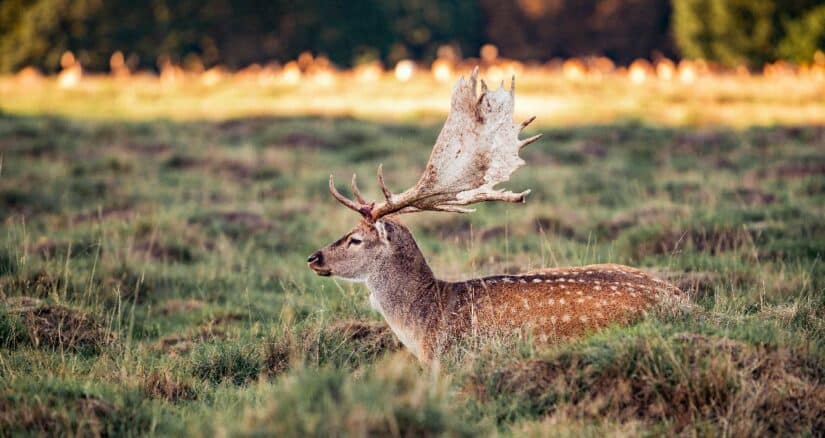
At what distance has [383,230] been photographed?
22.9ft

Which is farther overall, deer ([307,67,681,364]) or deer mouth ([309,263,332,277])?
deer mouth ([309,263,332,277])

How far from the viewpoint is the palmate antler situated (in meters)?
7.07

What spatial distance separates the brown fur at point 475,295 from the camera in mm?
6316

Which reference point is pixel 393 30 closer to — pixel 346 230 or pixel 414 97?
pixel 414 97

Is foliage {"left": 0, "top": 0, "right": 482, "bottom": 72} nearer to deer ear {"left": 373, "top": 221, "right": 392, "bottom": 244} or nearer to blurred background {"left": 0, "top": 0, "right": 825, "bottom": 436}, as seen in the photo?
blurred background {"left": 0, "top": 0, "right": 825, "bottom": 436}

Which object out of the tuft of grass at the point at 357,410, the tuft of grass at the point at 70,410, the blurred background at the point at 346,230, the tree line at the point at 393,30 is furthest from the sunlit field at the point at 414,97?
the tuft of grass at the point at 357,410

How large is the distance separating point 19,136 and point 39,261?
899 centimetres

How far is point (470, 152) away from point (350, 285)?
2.26 metres

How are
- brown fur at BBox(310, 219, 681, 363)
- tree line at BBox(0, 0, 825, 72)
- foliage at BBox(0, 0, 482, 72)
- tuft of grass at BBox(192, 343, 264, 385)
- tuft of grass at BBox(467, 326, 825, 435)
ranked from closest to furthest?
tuft of grass at BBox(467, 326, 825, 435), brown fur at BBox(310, 219, 681, 363), tuft of grass at BBox(192, 343, 264, 385), tree line at BBox(0, 0, 825, 72), foliage at BBox(0, 0, 482, 72)

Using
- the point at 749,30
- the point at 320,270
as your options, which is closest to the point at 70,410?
the point at 320,270

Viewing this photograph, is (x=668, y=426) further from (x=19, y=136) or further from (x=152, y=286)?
(x=19, y=136)

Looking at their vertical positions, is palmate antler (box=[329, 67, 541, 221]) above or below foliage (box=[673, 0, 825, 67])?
below

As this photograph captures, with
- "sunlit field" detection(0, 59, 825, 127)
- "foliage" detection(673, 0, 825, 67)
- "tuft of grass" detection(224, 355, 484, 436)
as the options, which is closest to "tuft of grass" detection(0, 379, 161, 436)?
"tuft of grass" detection(224, 355, 484, 436)

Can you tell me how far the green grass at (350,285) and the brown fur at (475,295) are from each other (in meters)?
0.27
